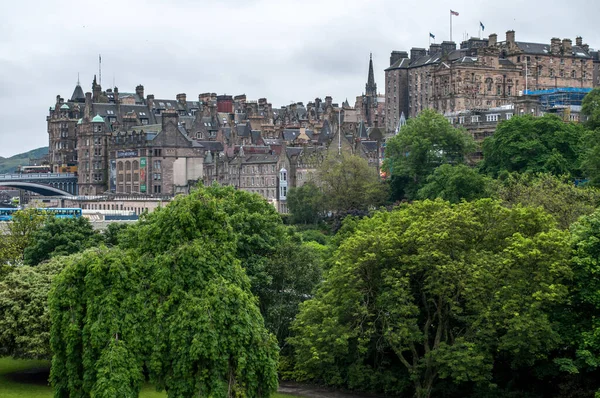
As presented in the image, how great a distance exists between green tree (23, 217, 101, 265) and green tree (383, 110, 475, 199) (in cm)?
4671

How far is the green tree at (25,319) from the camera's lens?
56.1 metres

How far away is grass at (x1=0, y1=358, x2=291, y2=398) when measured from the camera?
5508 centimetres

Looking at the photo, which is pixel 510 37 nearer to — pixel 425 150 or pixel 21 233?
pixel 425 150

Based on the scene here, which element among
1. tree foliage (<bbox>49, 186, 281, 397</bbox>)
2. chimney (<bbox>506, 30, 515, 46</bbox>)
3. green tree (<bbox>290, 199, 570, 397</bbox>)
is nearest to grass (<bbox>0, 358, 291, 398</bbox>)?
green tree (<bbox>290, 199, 570, 397</bbox>)

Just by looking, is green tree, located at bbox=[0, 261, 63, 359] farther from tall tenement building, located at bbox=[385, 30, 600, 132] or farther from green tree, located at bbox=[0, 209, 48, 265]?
tall tenement building, located at bbox=[385, 30, 600, 132]

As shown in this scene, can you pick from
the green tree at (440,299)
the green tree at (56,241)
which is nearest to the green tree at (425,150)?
the green tree at (56,241)

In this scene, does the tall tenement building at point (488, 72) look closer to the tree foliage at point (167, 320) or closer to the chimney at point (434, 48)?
the chimney at point (434, 48)

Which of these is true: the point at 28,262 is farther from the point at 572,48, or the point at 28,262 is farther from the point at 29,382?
the point at 572,48

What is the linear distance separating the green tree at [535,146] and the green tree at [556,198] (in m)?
18.1

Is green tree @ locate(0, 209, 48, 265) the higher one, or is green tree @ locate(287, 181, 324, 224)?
green tree @ locate(287, 181, 324, 224)

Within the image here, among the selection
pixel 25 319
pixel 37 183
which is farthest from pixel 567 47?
pixel 25 319

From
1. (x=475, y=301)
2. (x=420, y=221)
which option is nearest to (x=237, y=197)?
(x=420, y=221)

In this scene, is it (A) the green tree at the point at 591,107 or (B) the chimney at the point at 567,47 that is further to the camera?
(B) the chimney at the point at 567,47

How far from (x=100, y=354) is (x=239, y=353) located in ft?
15.7
